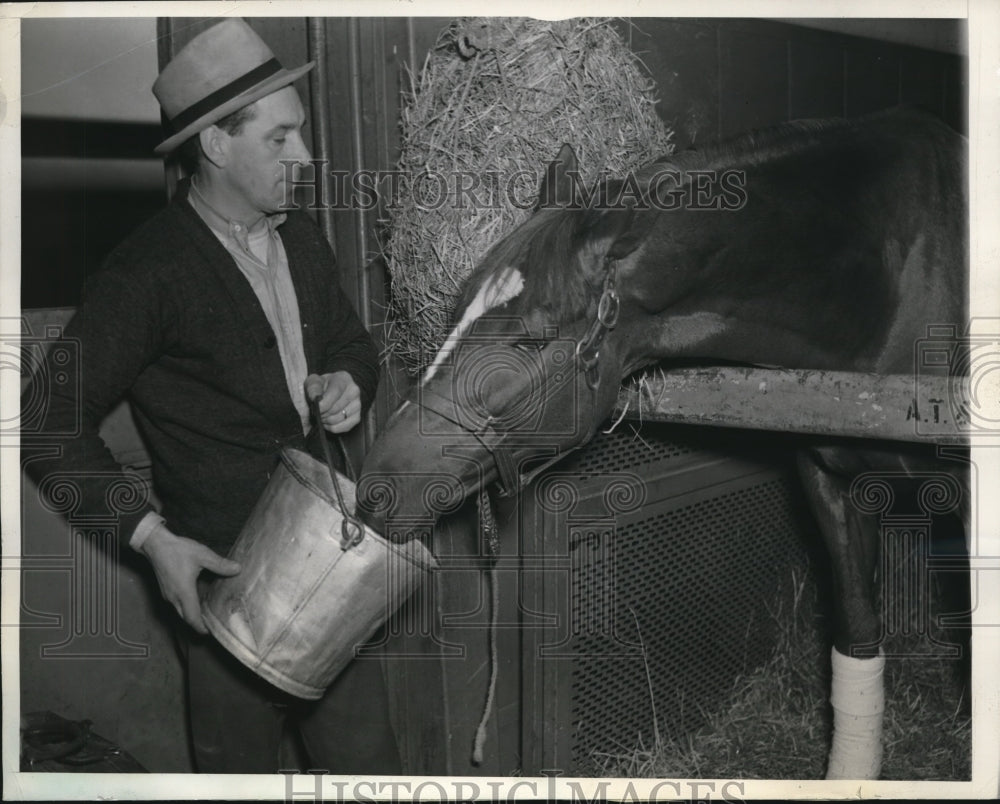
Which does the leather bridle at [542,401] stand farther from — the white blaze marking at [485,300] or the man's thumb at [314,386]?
the man's thumb at [314,386]

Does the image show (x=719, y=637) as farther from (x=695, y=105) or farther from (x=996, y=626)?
(x=695, y=105)

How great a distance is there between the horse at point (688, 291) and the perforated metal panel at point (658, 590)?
0.52m

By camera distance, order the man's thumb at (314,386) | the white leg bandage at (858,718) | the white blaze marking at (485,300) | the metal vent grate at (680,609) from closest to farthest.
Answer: the white blaze marking at (485,300) < the man's thumb at (314,386) < the white leg bandage at (858,718) < the metal vent grate at (680,609)

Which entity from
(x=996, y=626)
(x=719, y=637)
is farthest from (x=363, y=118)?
(x=719, y=637)

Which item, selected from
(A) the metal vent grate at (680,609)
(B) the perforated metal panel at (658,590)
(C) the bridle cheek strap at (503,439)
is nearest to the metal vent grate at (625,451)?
(B) the perforated metal panel at (658,590)

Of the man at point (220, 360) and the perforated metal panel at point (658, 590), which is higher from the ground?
the man at point (220, 360)

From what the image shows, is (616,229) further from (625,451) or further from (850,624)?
(850,624)

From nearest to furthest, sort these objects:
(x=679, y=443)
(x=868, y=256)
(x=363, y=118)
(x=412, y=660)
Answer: (x=868, y=256)
(x=363, y=118)
(x=412, y=660)
(x=679, y=443)

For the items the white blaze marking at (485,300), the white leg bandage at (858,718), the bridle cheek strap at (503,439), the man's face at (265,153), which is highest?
the man's face at (265,153)

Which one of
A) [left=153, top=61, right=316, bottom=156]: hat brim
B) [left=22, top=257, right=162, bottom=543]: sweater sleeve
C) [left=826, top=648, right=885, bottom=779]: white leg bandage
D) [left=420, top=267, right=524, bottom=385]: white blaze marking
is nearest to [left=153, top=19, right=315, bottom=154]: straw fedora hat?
[left=153, top=61, right=316, bottom=156]: hat brim

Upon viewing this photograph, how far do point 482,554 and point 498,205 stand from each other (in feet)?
2.42

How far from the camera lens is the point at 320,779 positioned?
1688 mm

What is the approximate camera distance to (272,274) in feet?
5.41

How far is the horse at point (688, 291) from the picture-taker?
132cm
